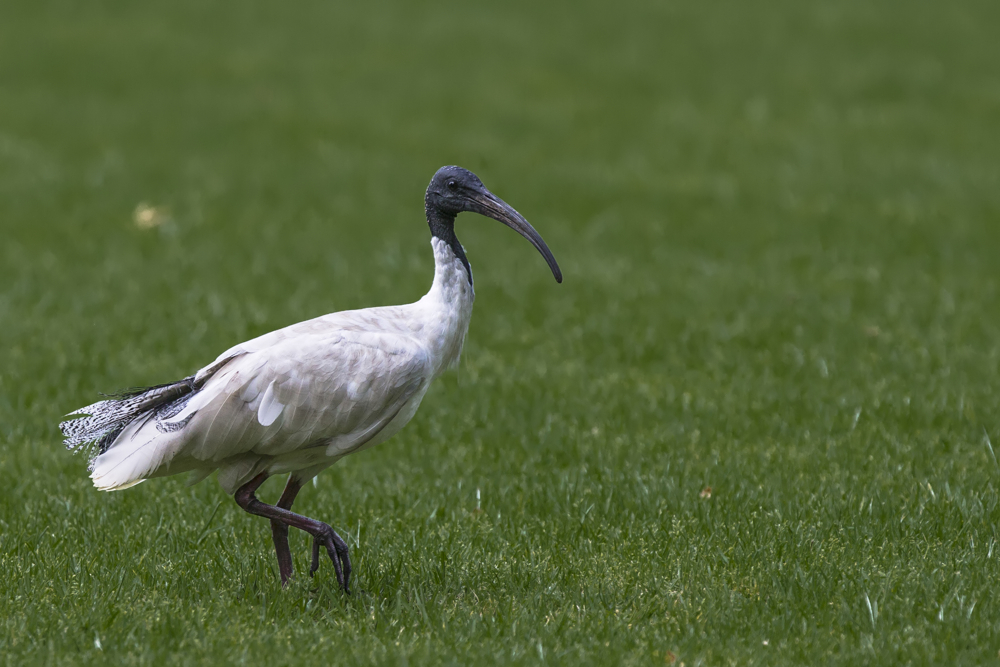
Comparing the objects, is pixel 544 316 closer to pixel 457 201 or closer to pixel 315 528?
pixel 457 201

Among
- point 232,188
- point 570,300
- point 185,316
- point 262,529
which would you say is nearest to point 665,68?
point 232,188

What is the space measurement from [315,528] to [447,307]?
1.06 meters

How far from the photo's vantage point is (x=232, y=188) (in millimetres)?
13938

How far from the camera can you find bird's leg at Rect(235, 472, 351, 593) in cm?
512

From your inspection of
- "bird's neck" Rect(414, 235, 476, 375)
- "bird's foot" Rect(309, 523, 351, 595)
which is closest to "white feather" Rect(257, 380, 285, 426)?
"bird's foot" Rect(309, 523, 351, 595)

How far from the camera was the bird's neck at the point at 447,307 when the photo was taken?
537cm

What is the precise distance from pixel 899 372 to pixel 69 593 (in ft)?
18.6

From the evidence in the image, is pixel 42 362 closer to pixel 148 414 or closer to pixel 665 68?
pixel 148 414

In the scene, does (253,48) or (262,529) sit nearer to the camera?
(262,529)

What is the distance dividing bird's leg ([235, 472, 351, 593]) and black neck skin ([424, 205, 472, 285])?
1.22 meters

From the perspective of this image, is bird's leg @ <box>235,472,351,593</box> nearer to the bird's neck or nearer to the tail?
the tail

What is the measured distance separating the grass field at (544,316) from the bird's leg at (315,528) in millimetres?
141

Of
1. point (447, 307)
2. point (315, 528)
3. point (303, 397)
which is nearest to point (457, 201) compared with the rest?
point (447, 307)

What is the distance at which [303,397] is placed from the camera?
5.13 meters
